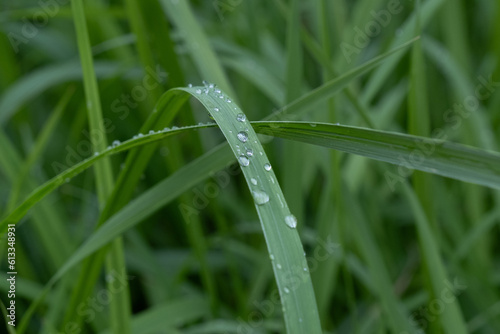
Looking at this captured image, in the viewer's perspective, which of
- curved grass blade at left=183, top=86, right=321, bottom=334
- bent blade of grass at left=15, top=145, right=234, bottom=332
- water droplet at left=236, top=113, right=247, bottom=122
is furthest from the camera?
bent blade of grass at left=15, top=145, right=234, bottom=332

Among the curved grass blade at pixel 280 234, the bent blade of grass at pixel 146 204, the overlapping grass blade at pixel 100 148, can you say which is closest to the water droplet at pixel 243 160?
the curved grass blade at pixel 280 234

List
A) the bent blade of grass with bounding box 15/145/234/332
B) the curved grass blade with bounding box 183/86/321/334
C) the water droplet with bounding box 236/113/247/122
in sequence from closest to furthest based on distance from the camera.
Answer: the curved grass blade with bounding box 183/86/321/334
the water droplet with bounding box 236/113/247/122
the bent blade of grass with bounding box 15/145/234/332

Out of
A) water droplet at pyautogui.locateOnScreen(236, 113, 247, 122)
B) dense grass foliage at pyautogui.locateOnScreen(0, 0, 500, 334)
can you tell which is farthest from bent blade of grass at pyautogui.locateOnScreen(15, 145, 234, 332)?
water droplet at pyautogui.locateOnScreen(236, 113, 247, 122)

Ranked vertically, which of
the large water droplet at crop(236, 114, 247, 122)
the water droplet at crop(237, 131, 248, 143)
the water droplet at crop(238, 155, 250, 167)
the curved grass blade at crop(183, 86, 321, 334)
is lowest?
the curved grass blade at crop(183, 86, 321, 334)

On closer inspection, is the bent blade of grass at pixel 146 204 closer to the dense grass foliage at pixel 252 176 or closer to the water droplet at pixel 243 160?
the dense grass foliage at pixel 252 176

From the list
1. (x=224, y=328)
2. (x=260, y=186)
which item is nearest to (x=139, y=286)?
(x=224, y=328)

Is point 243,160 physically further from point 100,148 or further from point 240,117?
point 100,148

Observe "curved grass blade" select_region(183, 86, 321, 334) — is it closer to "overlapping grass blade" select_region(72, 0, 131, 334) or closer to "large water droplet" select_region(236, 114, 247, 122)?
"large water droplet" select_region(236, 114, 247, 122)

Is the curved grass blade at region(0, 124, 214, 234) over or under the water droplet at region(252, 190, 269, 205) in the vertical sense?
over
